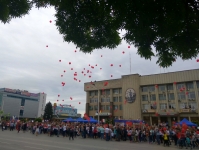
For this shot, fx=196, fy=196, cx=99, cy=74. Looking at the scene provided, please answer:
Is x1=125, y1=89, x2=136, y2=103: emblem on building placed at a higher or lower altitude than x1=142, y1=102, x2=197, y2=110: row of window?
higher

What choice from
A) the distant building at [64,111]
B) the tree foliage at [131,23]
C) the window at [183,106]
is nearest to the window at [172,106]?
the window at [183,106]

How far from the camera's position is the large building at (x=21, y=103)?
355ft

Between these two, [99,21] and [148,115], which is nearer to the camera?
[99,21]

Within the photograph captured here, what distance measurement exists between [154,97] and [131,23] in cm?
5435

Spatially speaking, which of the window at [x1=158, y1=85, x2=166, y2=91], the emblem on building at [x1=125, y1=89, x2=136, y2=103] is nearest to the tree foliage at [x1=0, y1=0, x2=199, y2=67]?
the window at [x1=158, y1=85, x2=166, y2=91]

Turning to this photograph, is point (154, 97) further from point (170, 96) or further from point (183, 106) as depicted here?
point (183, 106)

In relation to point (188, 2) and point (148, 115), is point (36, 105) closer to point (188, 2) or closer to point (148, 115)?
point (148, 115)

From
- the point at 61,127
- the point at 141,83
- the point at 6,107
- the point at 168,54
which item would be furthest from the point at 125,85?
the point at 6,107

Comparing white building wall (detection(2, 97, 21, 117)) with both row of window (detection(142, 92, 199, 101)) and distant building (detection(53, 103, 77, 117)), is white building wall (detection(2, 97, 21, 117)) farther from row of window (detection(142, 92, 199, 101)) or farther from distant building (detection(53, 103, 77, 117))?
row of window (detection(142, 92, 199, 101))

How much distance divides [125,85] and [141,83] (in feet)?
16.8

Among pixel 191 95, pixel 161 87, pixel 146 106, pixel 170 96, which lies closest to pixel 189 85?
pixel 191 95

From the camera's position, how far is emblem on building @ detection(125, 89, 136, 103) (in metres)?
58.0

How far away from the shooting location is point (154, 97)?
183 ft

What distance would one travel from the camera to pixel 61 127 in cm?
2752
